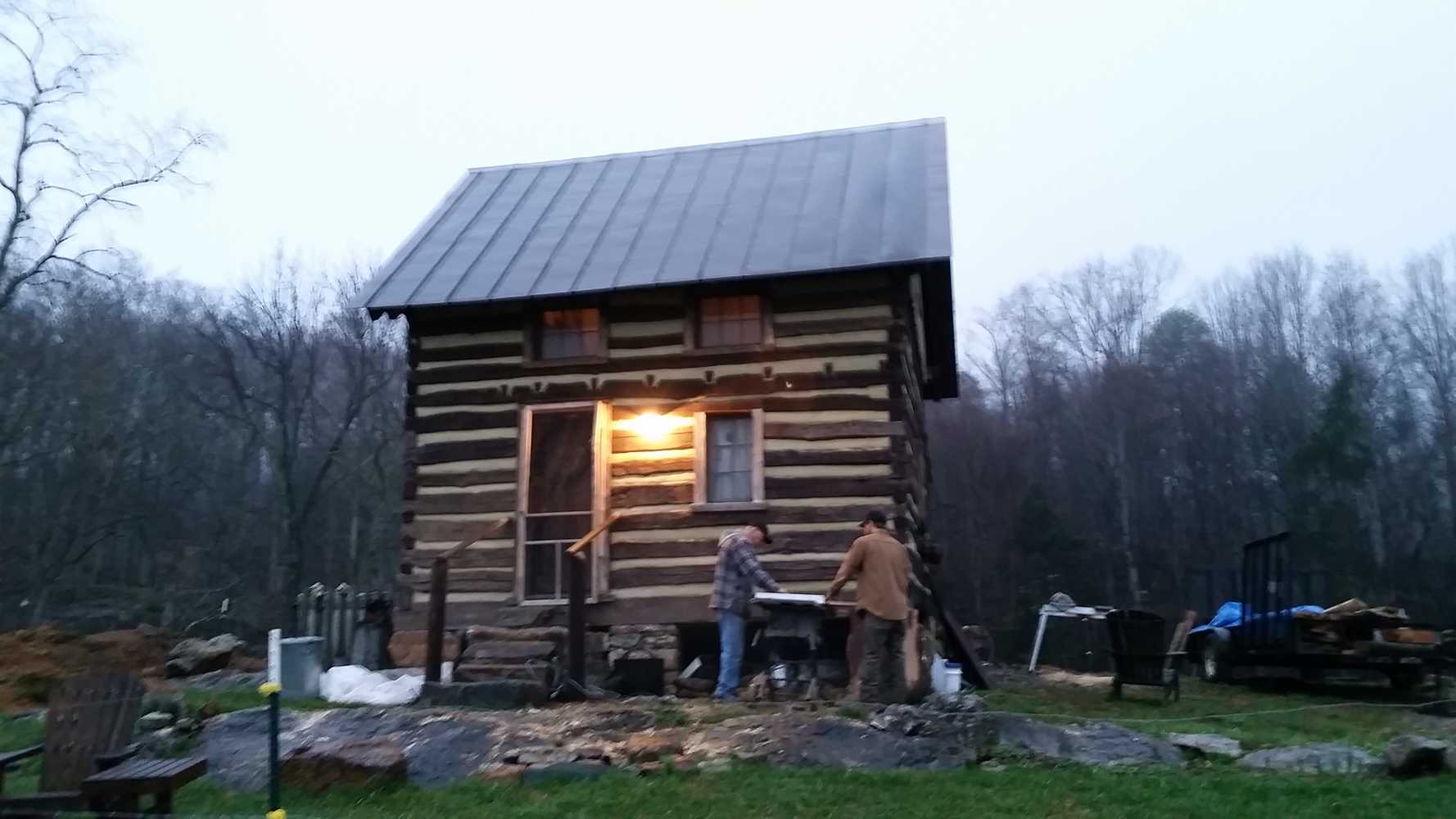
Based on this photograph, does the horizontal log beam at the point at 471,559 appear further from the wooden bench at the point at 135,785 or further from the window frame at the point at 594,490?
the wooden bench at the point at 135,785

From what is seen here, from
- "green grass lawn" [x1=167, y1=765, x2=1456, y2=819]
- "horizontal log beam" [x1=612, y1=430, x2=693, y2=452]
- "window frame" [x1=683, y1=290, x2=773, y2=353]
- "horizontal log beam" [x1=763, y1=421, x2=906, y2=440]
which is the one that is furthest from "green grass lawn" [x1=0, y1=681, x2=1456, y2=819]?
"window frame" [x1=683, y1=290, x2=773, y2=353]

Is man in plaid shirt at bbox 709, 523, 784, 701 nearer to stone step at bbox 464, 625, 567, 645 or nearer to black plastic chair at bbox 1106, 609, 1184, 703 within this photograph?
stone step at bbox 464, 625, 567, 645

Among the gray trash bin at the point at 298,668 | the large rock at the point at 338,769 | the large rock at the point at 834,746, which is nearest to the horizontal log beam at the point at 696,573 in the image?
the gray trash bin at the point at 298,668

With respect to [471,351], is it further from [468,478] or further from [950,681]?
[950,681]

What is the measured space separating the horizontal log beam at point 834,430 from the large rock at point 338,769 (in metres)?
6.49

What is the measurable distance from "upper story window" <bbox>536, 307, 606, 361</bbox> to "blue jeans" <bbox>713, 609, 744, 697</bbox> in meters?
4.10

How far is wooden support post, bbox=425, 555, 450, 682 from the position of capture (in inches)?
478

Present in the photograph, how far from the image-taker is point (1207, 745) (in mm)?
9422

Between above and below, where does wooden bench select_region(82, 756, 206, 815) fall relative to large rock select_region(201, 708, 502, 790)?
above

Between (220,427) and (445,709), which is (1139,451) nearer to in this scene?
(220,427)

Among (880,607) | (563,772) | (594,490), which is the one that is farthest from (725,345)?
(563,772)

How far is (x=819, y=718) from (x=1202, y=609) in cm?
2922

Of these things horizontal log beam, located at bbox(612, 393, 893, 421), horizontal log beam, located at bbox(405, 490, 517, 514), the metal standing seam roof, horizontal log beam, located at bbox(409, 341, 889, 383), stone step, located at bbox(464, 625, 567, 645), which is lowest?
stone step, located at bbox(464, 625, 567, 645)

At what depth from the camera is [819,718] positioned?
9.29m
